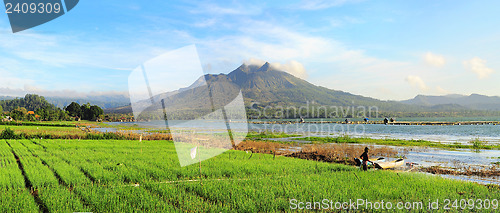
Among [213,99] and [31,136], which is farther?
[31,136]

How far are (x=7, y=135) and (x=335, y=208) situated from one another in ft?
114

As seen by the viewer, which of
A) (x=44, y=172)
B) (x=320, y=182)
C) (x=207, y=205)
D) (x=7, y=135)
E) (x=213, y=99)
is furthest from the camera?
(x=7, y=135)

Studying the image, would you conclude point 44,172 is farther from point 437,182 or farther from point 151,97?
point 437,182

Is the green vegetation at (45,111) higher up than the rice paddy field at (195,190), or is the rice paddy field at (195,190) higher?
the green vegetation at (45,111)

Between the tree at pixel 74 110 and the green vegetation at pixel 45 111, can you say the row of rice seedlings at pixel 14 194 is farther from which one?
the tree at pixel 74 110

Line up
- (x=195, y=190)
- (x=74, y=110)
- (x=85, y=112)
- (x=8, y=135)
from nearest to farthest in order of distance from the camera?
1. (x=195, y=190)
2. (x=8, y=135)
3. (x=74, y=110)
4. (x=85, y=112)

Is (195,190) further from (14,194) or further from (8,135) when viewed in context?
(8,135)

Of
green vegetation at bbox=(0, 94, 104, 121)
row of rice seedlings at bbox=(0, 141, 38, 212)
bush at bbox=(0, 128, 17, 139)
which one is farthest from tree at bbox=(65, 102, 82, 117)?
row of rice seedlings at bbox=(0, 141, 38, 212)

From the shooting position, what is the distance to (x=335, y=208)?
7918mm

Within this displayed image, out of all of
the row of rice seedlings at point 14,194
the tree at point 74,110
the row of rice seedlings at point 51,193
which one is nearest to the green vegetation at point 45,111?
the tree at point 74,110

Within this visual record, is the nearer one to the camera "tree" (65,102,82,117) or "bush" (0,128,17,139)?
A: "bush" (0,128,17,139)

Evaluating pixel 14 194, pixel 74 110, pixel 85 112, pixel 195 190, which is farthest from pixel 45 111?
pixel 195 190

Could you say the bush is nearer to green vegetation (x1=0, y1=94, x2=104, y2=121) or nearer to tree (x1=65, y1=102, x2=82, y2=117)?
green vegetation (x1=0, y1=94, x2=104, y2=121)

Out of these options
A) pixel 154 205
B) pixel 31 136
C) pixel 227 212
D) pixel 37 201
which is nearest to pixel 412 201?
pixel 227 212
